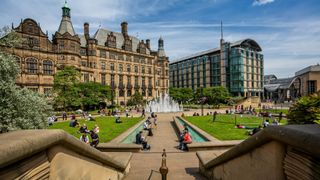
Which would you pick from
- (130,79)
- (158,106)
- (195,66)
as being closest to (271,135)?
(158,106)

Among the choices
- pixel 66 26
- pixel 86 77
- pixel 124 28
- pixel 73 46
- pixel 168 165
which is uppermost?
pixel 124 28

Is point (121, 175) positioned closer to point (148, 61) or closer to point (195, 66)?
point (148, 61)

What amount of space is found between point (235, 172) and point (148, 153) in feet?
28.9

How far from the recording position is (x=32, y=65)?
5191cm

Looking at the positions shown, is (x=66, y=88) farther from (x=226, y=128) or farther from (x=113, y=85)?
(x=226, y=128)

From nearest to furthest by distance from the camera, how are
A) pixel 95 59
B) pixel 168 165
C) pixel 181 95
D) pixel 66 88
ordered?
pixel 168 165 → pixel 66 88 → pixel 95 59 → pixel 181 95

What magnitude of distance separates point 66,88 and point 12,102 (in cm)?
3665

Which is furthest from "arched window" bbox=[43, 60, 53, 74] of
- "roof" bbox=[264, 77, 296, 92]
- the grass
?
"roof" bbox=[264, 77, 296, 92]

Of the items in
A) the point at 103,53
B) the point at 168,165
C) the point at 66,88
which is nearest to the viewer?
the point at 168,165

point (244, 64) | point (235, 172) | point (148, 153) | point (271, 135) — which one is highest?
point (244, 64)

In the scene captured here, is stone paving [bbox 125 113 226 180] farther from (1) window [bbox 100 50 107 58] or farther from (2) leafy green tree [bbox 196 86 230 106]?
(1) window [bbox 100 50 107 58]

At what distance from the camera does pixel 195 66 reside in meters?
109

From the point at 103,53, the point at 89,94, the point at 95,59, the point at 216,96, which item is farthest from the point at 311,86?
the point at 89,94

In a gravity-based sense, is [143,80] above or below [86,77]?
above
